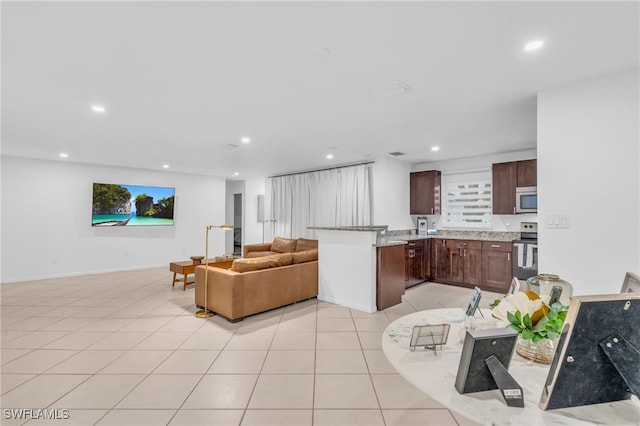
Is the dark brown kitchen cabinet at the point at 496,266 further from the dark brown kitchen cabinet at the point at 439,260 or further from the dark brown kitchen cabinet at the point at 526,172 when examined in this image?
the dark brown kitchen cabinet at the point at 526,172

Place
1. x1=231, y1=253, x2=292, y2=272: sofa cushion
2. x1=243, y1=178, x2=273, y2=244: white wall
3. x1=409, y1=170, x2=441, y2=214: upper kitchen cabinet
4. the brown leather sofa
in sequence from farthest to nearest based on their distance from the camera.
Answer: x1=243, y1=178, x2=273, y2=244: white wall
x1=409, y1=170, x2=441, y2=214: upper kitchen cabinet
x1=231, y1=253, x2=292, y2=272: sofa cushion
the brown leather sofa

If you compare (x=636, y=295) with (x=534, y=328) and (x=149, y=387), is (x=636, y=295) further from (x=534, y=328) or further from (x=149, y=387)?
(x=149, y=387)

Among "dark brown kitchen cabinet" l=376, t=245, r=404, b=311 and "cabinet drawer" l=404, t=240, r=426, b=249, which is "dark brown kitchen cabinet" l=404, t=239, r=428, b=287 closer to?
"cabinet drawer" l=404, t=240, r=426, b=249

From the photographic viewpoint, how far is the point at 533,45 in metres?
2.10

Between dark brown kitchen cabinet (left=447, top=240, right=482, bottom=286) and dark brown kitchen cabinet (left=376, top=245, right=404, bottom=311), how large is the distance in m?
1.58

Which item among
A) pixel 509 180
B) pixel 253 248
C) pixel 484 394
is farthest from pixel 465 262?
pixel 484 394

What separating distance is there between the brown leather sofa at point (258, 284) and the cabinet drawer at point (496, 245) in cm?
303

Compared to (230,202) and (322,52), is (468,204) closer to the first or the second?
(322,52)

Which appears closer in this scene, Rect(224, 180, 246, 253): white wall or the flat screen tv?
the flat screen tv

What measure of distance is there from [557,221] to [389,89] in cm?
195

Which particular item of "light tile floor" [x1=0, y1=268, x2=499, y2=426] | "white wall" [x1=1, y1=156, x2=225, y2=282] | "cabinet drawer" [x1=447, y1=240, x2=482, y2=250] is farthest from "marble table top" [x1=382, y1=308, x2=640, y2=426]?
"white wall" [x1=1, y1=156, x2=225, y2=282]

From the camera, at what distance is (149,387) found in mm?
2387

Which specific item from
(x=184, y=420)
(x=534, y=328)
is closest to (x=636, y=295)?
(x=534, y=328)

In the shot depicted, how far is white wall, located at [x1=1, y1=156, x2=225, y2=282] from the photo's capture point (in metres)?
5.98
